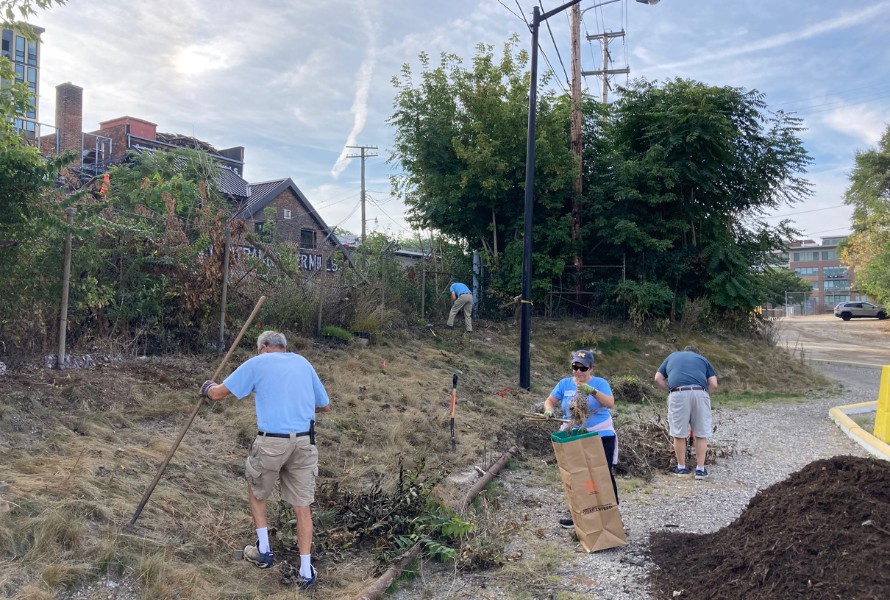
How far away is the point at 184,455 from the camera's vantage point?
6324 mm

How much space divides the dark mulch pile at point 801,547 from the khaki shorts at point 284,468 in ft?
8.55

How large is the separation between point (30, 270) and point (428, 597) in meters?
5.74

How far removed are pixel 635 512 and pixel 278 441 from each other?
3.69 metres

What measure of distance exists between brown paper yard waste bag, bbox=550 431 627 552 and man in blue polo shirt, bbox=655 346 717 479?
2907 millimetres

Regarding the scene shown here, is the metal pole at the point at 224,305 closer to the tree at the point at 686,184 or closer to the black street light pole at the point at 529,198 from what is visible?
the black street light pole at the point at 529,198

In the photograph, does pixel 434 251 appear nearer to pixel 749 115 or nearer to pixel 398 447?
pixel 749 115

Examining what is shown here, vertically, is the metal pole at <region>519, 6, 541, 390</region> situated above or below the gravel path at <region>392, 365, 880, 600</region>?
above

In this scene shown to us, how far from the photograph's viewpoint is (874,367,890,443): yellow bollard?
9159mm

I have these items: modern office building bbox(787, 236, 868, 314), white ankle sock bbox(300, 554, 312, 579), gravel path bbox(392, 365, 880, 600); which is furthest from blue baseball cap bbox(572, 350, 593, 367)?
modern office building bbox(787, 236, 868, 314)

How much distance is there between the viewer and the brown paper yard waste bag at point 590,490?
5.36 m

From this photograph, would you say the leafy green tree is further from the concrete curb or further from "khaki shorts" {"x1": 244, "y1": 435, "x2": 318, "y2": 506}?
"khaki shorts" {"x1": 244, "y1": 435, "x2": 318, "y2": 506}

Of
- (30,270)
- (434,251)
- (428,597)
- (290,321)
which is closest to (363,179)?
(434,251)

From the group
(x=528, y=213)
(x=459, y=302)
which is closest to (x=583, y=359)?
(x=528, y=213)

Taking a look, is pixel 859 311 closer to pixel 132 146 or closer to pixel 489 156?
pixel 489 156
